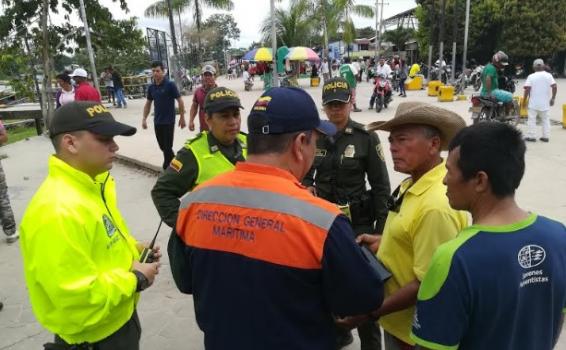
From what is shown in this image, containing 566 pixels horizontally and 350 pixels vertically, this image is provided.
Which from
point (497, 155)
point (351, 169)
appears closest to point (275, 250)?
point (497, 155)

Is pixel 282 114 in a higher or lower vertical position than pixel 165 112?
higher

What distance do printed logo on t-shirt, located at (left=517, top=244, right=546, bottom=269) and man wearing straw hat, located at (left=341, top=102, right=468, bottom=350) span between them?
1.32 feet

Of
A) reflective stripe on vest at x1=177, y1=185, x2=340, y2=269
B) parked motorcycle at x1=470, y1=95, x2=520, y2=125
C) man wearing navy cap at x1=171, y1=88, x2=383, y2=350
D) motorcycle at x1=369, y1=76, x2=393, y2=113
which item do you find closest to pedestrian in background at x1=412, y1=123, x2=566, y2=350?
man wearing navy cap at x1=171, y1=88, x2=383, y2=350

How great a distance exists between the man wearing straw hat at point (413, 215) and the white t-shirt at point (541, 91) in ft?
28.5

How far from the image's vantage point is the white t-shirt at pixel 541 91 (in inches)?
364

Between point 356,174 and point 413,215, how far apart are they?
131cm

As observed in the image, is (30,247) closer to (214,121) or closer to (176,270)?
(176,270)

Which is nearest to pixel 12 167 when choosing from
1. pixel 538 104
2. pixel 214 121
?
pixel 214 121

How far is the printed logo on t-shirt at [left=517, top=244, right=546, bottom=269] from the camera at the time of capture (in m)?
1.31

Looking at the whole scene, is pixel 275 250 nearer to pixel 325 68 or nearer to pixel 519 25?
pixel 325 68

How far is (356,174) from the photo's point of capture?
10.2ft

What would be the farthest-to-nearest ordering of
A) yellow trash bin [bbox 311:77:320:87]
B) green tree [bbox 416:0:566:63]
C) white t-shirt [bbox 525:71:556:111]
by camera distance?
1. green tree [bbox 416:0:566:63]
2. yellow trash bin [bbox 311:77:320:87]
3. white t-shirt [bbox 525:71:556:111]

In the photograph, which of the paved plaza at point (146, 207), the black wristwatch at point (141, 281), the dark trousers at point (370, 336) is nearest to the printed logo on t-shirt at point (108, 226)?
the black wristwatch at point (141, 281)

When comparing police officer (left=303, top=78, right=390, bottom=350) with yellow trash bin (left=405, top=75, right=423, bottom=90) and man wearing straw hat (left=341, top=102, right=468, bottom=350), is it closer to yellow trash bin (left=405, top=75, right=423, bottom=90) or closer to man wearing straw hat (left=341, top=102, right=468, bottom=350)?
man wearing straw hat (left=341, top=102, right=468, bottom=350)
